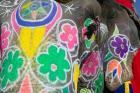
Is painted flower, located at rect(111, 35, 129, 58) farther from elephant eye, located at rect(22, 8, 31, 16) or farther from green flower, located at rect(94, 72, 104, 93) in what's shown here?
elephant eye, located at rect(22, 8, 31, 16)

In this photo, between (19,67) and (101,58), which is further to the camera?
(101,58)

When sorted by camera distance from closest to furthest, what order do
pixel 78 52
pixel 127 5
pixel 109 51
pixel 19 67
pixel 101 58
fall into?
pixel 19 67 → pixel 78 52 → pixel 101 58 → pixel 109 51 → pixel 127 5

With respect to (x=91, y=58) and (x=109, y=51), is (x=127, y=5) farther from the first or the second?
(x=91, y=58)

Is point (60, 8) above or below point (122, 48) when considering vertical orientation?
above

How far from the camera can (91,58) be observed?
11.7ft

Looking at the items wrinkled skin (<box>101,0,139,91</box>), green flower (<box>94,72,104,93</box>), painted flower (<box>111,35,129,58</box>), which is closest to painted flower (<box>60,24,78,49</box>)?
green flower (<box>94,72,104,93</box>)

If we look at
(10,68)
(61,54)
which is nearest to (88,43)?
(61,54)

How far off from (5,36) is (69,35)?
1.07 feet

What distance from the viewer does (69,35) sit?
11.1ft

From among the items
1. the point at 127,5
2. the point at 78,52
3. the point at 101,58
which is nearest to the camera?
the point at 78,52

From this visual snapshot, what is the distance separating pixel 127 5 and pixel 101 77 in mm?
947

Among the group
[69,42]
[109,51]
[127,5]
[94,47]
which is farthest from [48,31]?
[127,5]

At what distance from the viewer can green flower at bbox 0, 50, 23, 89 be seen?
3188mm

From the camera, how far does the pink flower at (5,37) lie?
3.36 metres
